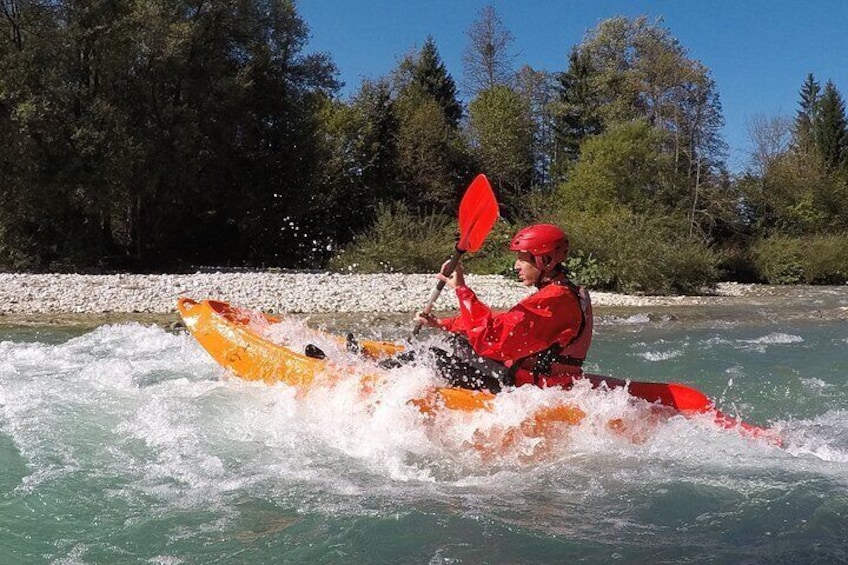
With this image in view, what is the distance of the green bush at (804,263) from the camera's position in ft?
71.9

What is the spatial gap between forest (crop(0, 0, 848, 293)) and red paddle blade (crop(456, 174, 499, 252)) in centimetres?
1114

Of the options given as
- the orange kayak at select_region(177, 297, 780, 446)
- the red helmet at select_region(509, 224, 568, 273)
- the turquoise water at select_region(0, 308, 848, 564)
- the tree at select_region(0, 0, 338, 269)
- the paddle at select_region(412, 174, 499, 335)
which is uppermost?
the tree at select_region(0, 0, 338, 269)

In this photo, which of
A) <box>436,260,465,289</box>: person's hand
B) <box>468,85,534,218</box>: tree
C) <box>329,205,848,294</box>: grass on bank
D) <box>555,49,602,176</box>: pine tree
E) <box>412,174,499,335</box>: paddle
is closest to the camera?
<box>436,260,465,289</box>: person's hand

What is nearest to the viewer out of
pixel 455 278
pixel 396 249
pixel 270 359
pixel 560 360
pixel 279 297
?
pixel 560 360

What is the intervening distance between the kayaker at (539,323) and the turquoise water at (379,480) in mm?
211

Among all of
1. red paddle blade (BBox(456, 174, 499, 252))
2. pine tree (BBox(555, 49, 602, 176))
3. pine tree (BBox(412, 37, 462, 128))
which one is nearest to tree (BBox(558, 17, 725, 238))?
pine tree (BBox(555, 49, 602, 176))

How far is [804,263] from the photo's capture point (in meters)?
22.0

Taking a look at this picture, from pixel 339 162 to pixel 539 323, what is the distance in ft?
65.7

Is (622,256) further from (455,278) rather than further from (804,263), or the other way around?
(455,278)

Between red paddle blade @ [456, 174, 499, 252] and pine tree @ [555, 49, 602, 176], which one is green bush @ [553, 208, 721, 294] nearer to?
red paddle blade @ [456, 174, 499, 252]

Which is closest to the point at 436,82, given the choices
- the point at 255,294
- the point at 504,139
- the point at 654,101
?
the point at 504,139

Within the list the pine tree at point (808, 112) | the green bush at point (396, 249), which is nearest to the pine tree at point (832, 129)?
the pine tree at point (808, 112)

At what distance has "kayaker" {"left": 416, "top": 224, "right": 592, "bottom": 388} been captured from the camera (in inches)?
184

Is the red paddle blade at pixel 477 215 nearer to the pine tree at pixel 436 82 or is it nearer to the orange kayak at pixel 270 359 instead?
the orange kayak at pixel 270 359
